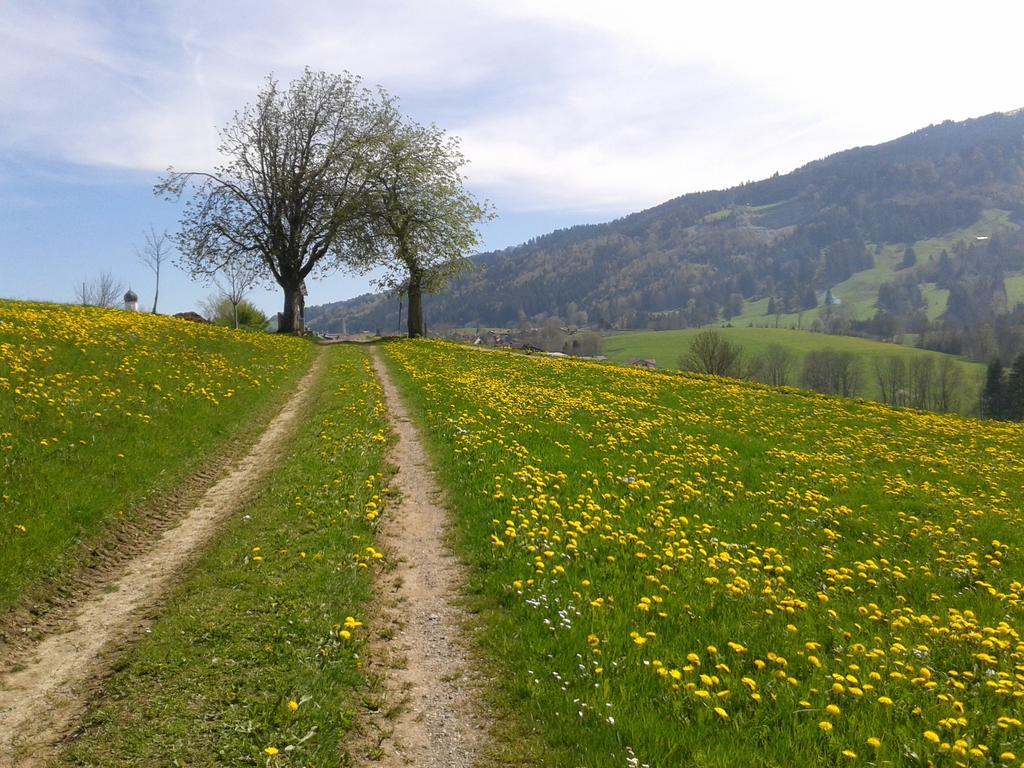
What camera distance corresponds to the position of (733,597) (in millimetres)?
7742

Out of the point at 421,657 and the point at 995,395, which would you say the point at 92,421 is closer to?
the point at 421,657

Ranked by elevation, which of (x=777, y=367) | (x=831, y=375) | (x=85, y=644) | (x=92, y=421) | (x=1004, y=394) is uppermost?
(x=92, y=421)

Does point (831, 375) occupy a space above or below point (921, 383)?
above

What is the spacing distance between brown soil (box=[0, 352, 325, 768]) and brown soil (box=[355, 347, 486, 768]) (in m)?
2.91

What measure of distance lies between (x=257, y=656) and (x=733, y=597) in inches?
233

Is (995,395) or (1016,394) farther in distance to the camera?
(995,395)

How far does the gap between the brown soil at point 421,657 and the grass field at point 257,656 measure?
1.00 ft

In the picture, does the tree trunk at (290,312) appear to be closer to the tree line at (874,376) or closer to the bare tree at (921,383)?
the tree line at (874,376)

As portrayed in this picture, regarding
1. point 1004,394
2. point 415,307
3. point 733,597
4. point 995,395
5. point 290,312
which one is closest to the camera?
point 733,597

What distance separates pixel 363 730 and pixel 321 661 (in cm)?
106

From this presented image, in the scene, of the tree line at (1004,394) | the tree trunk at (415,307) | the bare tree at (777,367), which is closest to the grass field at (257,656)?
the tree trunk at (415,307)

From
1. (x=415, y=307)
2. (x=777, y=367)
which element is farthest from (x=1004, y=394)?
(x=415, y=307)

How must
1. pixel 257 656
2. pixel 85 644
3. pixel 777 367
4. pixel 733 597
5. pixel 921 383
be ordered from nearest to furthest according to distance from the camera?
pixel 257 656
pixel 85 644
pixel 733 597
pixel 921 383
pixel 777 367

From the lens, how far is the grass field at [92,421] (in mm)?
8945
